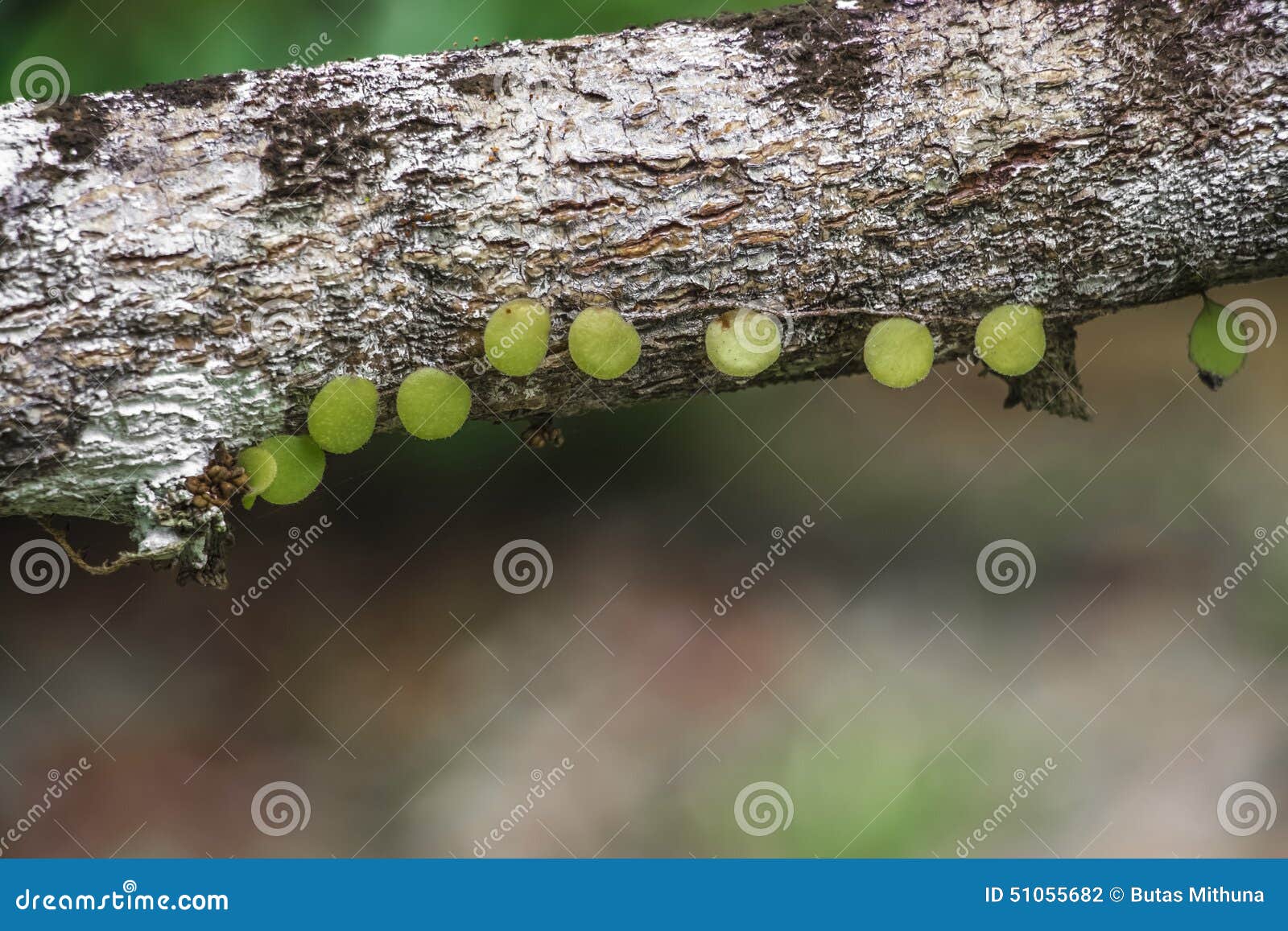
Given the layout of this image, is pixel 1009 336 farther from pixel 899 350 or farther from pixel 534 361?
pixel 534 361

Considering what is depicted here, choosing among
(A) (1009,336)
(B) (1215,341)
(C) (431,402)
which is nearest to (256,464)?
(C) (431,402)

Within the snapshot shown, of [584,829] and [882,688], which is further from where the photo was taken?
[882,688]

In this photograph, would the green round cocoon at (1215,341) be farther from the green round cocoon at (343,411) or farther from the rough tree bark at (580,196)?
the green round cocoon at (343,411)

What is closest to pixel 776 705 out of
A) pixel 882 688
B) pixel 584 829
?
pixel 882 688

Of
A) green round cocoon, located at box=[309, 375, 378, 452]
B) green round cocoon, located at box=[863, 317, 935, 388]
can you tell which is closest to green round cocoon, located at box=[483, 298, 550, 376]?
green round cocoon, located at box=[309, 375, 378, 452]

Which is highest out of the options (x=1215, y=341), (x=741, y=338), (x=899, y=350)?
(x=1215, y=341)

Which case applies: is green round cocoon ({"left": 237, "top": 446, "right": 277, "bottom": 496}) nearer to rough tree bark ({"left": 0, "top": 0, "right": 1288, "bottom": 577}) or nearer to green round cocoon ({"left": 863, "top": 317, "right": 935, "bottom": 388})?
rough tree bark ({"left": 0, "top": 0, "right": 1288, "bottom": 577})

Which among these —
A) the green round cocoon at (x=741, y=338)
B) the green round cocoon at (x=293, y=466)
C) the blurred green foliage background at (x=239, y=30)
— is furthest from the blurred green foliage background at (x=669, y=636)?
the green round cocoon at (x=741, y=338)

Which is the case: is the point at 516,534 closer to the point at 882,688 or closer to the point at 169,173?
the point at 882,688
